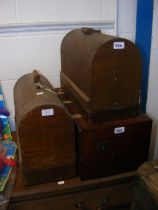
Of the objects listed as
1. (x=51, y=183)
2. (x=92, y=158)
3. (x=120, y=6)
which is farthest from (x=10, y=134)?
(x=120, y=6)

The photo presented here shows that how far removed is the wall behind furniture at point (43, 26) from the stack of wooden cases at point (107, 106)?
0.94 ft

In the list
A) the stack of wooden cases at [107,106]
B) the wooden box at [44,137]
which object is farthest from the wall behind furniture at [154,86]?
the wooden box at [44,137]

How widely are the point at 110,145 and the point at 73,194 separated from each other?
29cm

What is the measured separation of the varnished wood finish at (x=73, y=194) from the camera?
1.18m

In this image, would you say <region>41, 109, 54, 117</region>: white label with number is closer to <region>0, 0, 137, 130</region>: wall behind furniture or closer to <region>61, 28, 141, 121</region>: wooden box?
<region>61, 28, 141, 121</region>: wooden box

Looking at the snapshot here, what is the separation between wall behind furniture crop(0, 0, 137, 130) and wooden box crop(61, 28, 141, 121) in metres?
0.34

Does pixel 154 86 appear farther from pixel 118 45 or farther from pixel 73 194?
pixel 73 194

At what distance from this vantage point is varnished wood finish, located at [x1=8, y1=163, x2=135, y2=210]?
1.18 metres

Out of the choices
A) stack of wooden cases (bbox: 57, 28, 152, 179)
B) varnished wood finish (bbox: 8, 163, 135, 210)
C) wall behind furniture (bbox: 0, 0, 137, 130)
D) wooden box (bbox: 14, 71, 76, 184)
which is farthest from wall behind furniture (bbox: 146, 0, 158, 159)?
wooden box (bbox: 14, 71, 76, 184)

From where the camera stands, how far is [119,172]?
1.30 metres

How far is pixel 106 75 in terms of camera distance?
1121mm

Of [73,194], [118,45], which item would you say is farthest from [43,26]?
[73,194]

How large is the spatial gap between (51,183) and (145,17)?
1.12 m

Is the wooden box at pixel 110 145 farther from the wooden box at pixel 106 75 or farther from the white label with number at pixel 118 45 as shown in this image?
the white label with number at pixel 118 45
